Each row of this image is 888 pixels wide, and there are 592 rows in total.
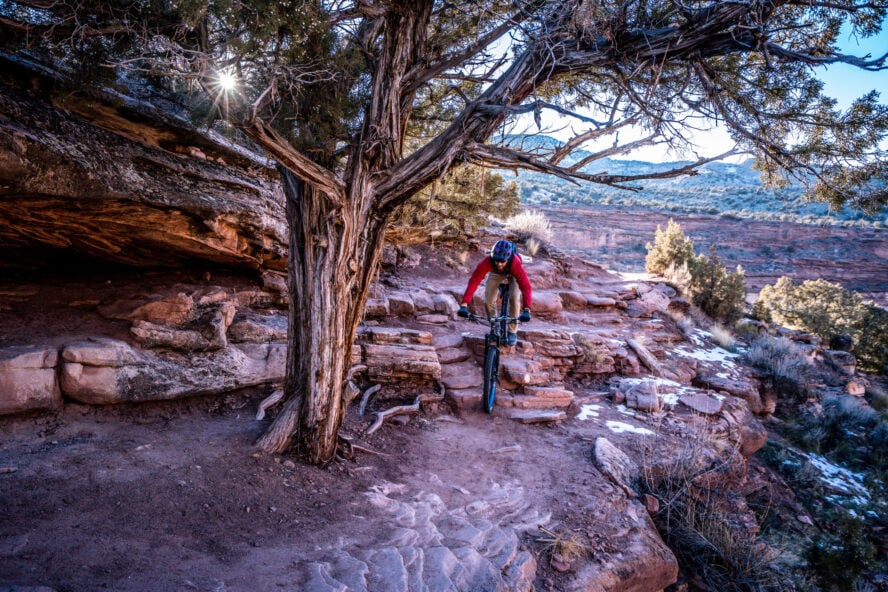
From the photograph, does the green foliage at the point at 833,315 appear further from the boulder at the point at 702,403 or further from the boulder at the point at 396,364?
the boulder at the point at 396,364

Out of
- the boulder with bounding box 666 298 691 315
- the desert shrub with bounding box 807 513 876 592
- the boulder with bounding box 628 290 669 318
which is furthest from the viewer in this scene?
the boulder with bounding box 666 298 691 315

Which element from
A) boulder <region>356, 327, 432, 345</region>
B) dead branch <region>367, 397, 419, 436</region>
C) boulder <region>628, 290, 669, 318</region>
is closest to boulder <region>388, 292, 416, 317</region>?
boulder <region>356, 327, 432, 345</region>

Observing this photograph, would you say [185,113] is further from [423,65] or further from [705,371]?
[705,371]

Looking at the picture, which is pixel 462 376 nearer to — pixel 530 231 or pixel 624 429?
pixel 624 429

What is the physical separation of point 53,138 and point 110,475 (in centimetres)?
291

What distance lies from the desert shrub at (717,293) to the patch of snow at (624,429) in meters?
9.14

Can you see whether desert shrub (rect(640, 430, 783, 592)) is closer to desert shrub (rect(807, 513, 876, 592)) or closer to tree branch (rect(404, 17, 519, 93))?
desert shrub (rect(807, 513, 876, 592))

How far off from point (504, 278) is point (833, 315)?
19852 mm

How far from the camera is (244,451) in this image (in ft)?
12.6

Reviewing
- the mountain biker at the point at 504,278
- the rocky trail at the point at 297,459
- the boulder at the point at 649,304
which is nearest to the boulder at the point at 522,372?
the rocky trail at the point at 297,459

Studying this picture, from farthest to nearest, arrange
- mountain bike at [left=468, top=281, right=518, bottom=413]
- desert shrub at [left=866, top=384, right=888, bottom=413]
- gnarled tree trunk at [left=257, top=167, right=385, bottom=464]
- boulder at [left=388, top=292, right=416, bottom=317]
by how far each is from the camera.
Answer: desert shrub at [left=866, top=384, right=888, bottom=413]
boulder at [left=388, top=292, right=416, bottom=317]
mountain bike at [left=468, top=281, right=518, bottom=413]
gnarled tree trunk at [left=257, top=167, right=385, bottom=464]

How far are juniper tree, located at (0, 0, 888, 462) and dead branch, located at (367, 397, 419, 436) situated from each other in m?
0.98

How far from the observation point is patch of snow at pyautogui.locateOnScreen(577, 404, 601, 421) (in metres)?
6.26

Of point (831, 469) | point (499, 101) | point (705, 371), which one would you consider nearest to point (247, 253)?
point (499, 101)
